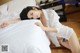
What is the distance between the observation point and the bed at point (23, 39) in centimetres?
145

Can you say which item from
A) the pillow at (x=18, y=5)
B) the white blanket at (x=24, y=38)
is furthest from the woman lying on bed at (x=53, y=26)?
the pillow at (x=18, y=5)

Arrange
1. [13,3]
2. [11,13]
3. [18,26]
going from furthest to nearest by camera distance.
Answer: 1. [13,3]
2. [11,13]
3. [18,26]

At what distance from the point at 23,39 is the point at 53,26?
591mm

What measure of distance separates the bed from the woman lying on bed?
4.7 inches

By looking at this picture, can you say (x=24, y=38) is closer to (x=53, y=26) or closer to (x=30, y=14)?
(x=30, y=14)

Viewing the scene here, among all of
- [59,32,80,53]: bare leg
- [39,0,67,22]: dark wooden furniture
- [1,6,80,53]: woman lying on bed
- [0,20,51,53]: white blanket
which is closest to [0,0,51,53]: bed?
[0,20,51,53]: white blanket

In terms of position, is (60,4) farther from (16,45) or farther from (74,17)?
(16,45)

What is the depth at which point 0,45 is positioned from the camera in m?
1.54

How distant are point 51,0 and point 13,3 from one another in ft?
2.87

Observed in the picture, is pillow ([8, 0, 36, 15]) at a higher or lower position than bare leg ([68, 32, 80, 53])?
higher

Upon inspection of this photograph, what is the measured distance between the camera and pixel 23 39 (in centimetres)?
150

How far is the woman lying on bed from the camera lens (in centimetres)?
181

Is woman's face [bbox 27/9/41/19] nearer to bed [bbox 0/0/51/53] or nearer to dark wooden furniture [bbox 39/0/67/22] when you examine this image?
bed [bbox 0/0/51/53]

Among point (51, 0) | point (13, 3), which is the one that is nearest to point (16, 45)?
point (13, 3)
